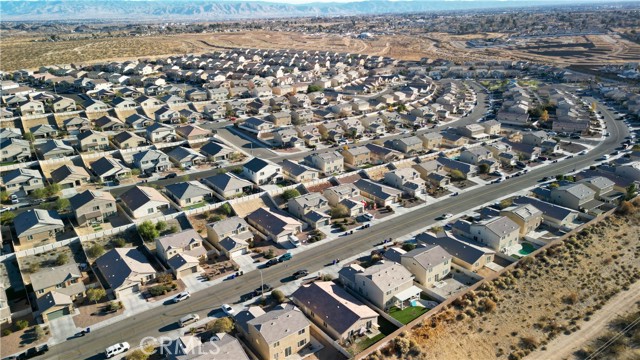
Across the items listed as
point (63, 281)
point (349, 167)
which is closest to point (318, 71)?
point (349, 167)

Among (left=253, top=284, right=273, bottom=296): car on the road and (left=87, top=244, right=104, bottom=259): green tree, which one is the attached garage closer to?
(left=87, top=244, right=104, bottom=259): green tree

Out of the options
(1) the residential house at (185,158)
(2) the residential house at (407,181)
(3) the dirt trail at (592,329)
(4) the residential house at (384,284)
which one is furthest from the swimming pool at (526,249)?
(1) the residential house at (185,158)

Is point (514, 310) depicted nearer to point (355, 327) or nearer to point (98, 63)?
point (355, 327)

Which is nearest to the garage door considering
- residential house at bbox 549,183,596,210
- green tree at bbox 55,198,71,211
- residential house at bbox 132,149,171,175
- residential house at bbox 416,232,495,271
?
green tree at bbox 55,198,71,211

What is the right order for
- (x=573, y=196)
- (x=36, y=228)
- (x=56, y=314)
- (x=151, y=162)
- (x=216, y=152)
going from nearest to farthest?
1. (x=56, y=314)
2. (x=36, y=228)
3. (x=573, y=196)
4. (x=151, y=162)
5. (x=216, y=152)

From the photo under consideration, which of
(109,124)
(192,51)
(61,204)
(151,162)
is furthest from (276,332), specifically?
(192,51)

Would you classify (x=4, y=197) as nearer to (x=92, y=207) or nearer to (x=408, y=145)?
(x=92, y=207)

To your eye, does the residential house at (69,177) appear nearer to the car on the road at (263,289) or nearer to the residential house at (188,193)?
the residential house at (188,193)
